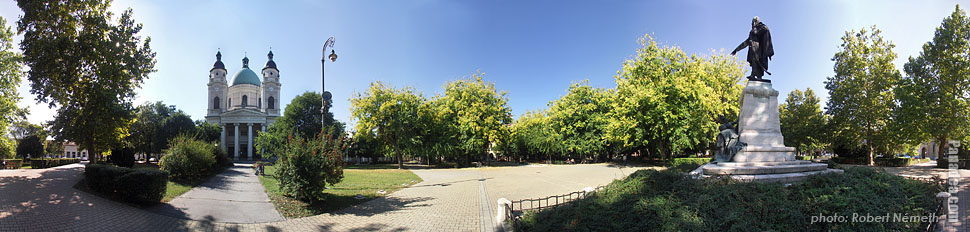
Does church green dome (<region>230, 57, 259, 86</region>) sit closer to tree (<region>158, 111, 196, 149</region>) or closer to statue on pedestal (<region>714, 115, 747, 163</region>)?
tree (<region>158, 111, 196, 149</region>)

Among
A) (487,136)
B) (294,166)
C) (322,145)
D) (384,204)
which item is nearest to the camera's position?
(294,166)

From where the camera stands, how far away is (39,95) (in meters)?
12.5

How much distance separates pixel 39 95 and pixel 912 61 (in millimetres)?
46123

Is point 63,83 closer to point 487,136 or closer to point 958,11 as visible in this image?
point 487,136

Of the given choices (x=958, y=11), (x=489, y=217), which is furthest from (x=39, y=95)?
(x=958, y=11)

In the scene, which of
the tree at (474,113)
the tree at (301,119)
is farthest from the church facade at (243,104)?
the tree at (474,113)

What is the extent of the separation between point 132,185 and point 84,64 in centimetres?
818

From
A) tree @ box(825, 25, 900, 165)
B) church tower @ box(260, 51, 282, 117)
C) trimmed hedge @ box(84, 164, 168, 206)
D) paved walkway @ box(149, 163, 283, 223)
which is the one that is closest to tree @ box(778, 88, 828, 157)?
tree @ box(825, 25, 900, 165)

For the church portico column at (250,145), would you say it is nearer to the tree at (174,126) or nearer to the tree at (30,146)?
the tree at (174,126)

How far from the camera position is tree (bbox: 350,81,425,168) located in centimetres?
2927

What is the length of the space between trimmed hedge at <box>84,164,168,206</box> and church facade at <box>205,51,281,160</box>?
60.8 meters

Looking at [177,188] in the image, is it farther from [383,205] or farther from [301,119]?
[301,119]

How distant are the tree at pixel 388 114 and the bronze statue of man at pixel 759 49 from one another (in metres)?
24.5

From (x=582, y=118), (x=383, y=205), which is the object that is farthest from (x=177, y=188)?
(x=582, y=118)
